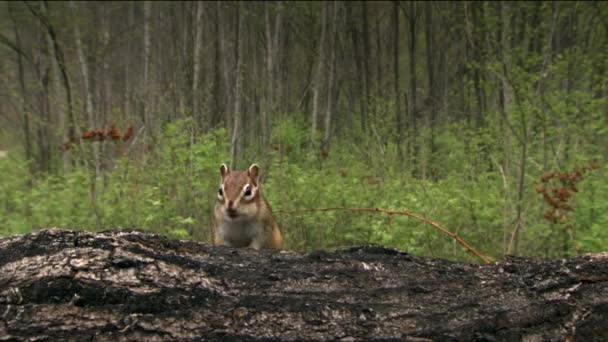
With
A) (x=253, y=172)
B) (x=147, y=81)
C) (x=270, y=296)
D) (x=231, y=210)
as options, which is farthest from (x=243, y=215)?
(x=147, y=81)

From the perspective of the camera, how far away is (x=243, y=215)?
167 inches

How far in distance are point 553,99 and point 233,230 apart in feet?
14.7

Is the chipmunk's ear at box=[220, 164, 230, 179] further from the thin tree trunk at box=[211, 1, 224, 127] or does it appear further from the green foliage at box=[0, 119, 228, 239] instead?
the thin tree trunk at box=[211, 1, 224, 127]

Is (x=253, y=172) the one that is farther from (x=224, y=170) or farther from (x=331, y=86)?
(x=331, y=86)

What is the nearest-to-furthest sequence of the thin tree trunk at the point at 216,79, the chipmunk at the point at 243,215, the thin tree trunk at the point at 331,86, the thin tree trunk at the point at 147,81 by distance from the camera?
the chipmunk at the point at 243,215, the thin tree trunk at the point at 147,81, the thin tree trunk at the point at 216,79, the thin tree trunk at the point at 331,86

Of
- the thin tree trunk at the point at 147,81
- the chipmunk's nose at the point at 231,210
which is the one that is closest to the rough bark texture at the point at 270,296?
the chipmunk's nose at the point at 231,210

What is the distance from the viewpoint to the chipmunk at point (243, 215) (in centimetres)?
422

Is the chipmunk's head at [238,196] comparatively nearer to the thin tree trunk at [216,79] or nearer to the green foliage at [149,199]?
the green foliage at [149,199]

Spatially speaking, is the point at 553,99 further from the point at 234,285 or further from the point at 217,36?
the point at 217,36

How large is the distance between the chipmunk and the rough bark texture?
225cm

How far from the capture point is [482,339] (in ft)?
5.15

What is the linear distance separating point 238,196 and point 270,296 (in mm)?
2548

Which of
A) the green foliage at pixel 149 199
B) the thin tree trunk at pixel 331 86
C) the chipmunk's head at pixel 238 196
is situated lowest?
the green foliage at pixel 149 199

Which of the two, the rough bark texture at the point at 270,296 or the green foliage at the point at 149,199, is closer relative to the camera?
the rough bark texture at the point at 270,296
